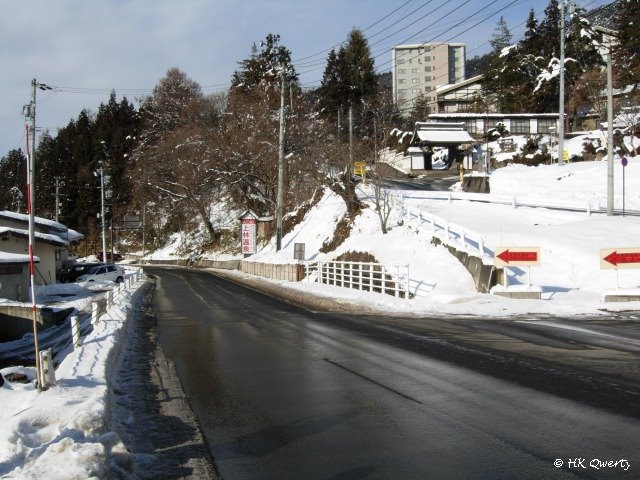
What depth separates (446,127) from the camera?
7188 cm

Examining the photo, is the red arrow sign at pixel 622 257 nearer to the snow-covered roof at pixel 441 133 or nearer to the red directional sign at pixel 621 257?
the red directional sign at pixel 621 257

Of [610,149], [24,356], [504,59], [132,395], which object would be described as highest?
[504,59]

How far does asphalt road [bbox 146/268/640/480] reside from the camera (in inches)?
233

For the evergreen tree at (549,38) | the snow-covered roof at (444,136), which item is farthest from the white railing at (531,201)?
the evergreen tree at (549,38)

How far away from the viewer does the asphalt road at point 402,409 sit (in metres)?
5.92

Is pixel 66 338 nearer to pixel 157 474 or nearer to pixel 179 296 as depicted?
pixel 179 296

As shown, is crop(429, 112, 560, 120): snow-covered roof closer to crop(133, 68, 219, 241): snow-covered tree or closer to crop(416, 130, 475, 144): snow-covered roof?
crop(416, 130, 475, 144): snow-covered roof

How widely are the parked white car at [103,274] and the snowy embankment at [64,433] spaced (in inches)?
1504

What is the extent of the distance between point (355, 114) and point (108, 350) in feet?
218

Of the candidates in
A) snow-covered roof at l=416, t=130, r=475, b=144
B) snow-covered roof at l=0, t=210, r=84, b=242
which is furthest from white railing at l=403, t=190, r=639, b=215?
snow-covered roof at l=0, t=210, r=84, b=242

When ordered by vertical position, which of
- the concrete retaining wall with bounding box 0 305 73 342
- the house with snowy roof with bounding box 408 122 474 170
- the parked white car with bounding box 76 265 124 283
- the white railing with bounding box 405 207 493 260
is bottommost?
the concrete retaining wall with bounding box 0 305 73 342

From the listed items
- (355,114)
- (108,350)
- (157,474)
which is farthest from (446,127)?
(157,474)

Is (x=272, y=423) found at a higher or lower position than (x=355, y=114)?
lower

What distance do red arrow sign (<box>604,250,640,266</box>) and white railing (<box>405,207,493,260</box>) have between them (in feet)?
16.1
